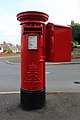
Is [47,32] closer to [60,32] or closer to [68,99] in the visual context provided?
[60,32]

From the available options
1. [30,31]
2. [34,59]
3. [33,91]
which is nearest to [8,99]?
[33,91]

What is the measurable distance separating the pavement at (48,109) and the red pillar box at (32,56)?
0.24 meters

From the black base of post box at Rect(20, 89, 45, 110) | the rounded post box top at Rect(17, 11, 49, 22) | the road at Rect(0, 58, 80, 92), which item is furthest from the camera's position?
the road at Rect(0, 58, 80, 92)

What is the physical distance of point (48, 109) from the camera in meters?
4.66

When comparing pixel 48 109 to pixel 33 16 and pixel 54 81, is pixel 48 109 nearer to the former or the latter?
pixel 33 16

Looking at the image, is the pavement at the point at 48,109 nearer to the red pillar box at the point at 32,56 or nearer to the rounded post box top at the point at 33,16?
the red pillar box at the point at 32,56

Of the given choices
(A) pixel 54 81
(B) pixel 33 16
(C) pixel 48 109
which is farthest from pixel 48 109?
(A) pixel 54 81

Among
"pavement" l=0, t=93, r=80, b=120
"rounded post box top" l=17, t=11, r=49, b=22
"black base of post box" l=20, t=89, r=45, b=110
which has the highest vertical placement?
"rounded post box top" l=17, t=11, r=49, b=22

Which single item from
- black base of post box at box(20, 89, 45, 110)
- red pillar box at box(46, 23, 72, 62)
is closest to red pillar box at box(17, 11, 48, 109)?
black base of post box at box(20, 89, 45, 110)

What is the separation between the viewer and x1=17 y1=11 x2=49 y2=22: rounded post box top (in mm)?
4465

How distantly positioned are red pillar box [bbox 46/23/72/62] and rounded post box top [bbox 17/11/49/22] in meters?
0.23

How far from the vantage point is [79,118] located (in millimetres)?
4152

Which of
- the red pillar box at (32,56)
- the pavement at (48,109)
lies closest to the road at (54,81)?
the pavement at (48,109)

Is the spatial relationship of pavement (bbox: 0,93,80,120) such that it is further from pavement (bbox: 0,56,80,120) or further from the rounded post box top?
the rounded post box top
